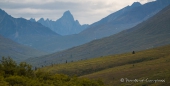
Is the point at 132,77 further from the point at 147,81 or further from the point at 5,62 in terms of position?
the point at 5,62

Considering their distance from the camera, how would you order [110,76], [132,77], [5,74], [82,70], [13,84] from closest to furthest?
[13,84], [5,74], [132,77], [110,76], [82,70]

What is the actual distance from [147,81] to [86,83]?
82.4 ft

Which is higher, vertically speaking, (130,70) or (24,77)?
(24,77)

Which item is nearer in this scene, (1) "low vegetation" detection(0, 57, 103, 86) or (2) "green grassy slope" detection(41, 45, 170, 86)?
(1) "low vegetation" detection(0, 57, 103, 86)

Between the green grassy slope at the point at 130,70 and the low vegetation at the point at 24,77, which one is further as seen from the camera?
the green grassy slope at the point at 130,70

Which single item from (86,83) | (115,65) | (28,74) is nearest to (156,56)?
(115,65)

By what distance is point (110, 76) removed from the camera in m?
101

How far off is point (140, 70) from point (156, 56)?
101ft

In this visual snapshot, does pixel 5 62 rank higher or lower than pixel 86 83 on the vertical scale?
higher

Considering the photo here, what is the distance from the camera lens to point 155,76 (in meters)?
85.1

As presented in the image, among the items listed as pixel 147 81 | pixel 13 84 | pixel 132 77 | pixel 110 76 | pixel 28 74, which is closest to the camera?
pixel 13 84

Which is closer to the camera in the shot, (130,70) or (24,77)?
(24,77)

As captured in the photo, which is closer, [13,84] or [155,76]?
[13,84]

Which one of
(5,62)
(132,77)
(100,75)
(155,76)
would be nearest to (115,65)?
(100,75)
